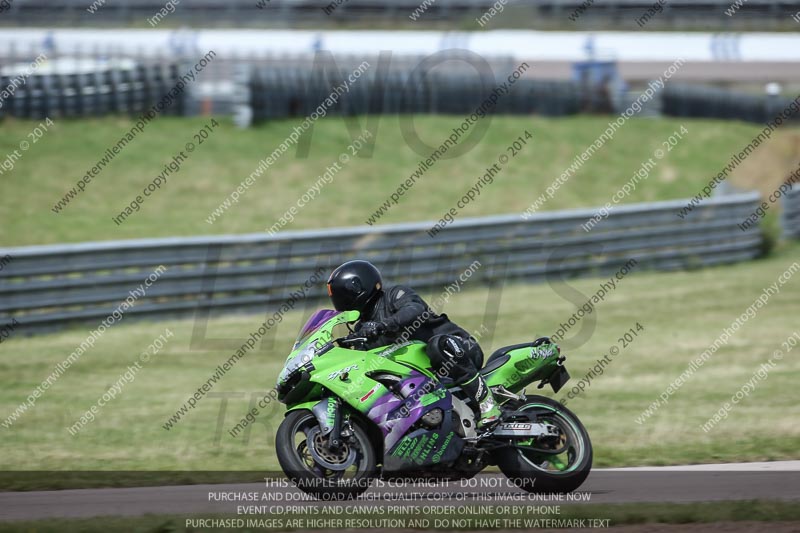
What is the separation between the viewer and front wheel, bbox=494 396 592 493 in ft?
23.7

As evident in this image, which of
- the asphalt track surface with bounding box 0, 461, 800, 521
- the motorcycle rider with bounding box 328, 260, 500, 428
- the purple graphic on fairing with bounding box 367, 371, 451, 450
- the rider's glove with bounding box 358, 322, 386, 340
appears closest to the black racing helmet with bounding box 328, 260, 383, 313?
the motorcycle rider with bounding box 328, 260, 500, 428

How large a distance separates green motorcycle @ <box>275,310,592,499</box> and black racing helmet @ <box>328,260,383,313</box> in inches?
4.0

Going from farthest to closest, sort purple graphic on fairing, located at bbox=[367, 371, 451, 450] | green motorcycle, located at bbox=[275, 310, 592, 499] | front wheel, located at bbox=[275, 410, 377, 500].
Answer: purple graphic on fairing, located at bbox=[367, 371, 451, 450], green motorcycle, located at bbox=[275, 310, 592, 499], front wheel, located at bbox=[275, 410, 377, 500]

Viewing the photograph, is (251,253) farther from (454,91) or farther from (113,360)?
(454,91)

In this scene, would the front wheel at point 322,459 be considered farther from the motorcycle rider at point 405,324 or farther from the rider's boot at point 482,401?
the rider's boot at point 482,401

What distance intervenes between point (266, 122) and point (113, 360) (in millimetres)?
14780

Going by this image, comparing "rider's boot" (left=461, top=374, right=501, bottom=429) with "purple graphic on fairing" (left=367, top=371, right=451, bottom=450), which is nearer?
"purple graphic on fairing" (left=367, top=371, right=451, bottom=450)

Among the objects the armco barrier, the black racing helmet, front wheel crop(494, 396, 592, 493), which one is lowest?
the armco barrier

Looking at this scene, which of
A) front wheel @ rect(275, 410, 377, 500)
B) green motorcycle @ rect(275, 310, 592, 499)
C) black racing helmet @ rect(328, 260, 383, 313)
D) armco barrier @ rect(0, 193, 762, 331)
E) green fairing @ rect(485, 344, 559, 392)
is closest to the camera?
front wheel @ rect(275, 410, 377, 500)

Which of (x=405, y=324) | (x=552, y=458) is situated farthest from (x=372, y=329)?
(x=552, y=458)

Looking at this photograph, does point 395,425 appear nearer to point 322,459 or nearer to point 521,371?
point 322,459

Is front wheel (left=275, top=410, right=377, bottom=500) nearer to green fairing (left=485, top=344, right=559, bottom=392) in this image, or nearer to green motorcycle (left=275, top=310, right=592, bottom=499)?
green motorcycle (left=275, top=310, right=592, bottom=499)

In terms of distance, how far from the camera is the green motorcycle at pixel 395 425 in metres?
6.84

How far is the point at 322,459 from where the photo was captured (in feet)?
22.3
